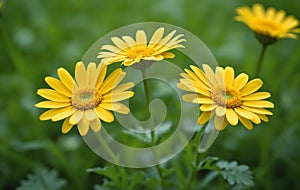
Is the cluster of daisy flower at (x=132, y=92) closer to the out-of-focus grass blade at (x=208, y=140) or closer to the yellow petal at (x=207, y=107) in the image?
the yellow petal at (x=207, y=107)

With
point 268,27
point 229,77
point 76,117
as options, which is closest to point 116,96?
point 76,117

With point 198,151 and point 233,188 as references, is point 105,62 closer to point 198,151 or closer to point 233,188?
point 198,151

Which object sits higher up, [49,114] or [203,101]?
[49,114]

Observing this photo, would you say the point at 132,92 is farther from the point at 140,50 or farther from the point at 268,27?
the point at 268,27

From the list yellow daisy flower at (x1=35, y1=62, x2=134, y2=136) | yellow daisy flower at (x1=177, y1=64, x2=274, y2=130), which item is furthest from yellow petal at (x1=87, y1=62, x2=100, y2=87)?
yellow daisy flower at (x1=177, y1=64, x2=274, y2=130)

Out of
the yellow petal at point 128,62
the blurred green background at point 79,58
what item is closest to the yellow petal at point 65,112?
the yellow petal at point 128,62

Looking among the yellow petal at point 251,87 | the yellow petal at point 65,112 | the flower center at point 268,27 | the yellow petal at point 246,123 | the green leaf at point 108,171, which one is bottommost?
the yellow petal at point 246,123
